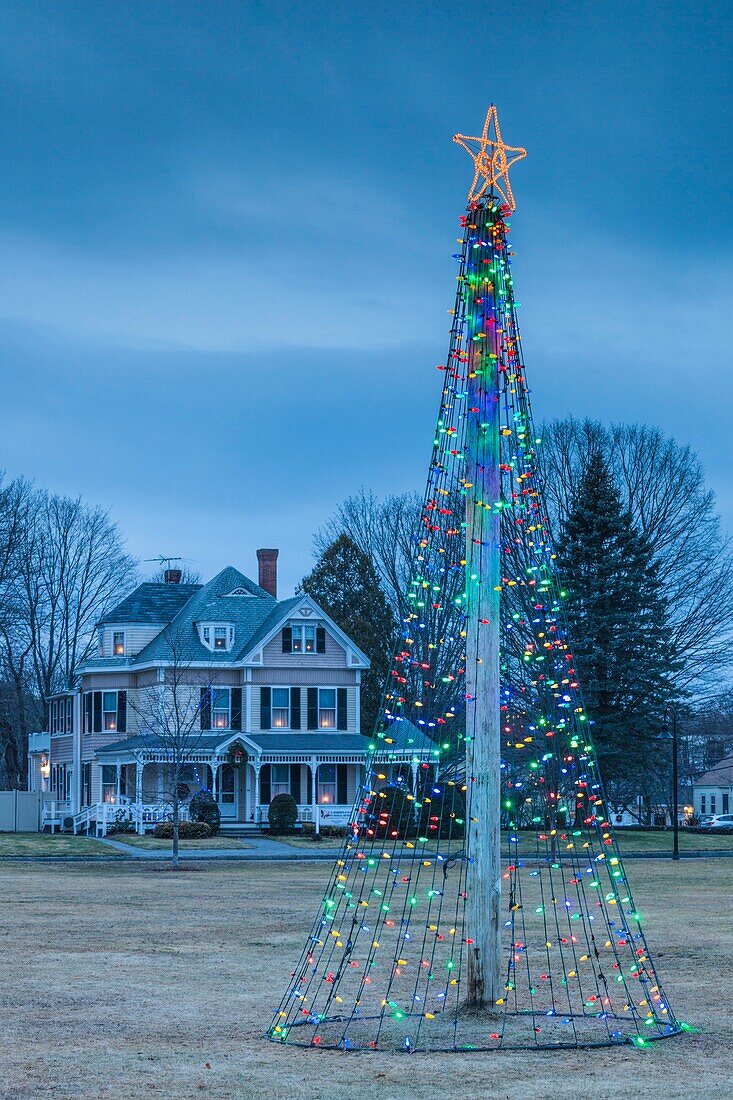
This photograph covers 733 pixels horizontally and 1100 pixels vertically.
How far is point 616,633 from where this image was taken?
41.9 meters

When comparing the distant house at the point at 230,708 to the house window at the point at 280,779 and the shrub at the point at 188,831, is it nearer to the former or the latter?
the house window at the point at 280,779

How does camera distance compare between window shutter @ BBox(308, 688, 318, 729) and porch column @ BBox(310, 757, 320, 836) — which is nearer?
porch column @ BBox(310, 757, 320, 836)

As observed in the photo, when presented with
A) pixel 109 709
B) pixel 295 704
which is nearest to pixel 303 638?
pixel 295 704

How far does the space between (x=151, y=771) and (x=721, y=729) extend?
3247cm

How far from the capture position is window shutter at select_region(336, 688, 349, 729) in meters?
48.7

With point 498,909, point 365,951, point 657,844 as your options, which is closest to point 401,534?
point 657,844

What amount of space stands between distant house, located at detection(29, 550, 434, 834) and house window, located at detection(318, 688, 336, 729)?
1.4 inches

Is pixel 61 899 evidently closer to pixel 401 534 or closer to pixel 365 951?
pixel 365 951

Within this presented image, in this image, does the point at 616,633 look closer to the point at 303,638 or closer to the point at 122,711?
the point at 303,638

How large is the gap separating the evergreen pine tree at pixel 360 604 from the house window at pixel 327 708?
9.36 m

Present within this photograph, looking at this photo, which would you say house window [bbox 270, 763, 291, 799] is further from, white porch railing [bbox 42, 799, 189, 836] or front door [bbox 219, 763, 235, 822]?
white porch railing [bbox 42, 799, 189, 836]

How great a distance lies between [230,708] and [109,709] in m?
4.88

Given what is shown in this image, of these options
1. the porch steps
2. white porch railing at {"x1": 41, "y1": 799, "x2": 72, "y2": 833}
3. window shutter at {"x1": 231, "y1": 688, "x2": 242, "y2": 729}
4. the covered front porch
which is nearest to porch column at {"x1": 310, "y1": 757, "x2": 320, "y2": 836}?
the covered front porch

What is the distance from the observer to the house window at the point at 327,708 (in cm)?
4838
